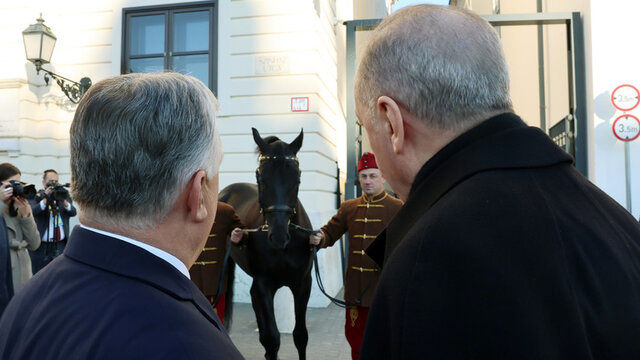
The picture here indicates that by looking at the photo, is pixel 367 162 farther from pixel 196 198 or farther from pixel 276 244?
pixel 196 198

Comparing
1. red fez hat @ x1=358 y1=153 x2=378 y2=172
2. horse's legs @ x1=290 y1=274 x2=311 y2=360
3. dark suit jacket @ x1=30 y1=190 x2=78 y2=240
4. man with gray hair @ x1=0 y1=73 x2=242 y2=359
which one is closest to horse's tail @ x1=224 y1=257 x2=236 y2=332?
horse's legs @ x1=290 y1=274 x2=311 y2=360

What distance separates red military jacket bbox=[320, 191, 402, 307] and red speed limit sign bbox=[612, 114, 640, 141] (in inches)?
131

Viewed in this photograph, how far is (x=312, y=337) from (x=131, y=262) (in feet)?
15.9

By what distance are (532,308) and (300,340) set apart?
3.68 m

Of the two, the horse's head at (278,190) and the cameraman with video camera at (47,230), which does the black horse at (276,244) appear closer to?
the horse's head at (278,190)

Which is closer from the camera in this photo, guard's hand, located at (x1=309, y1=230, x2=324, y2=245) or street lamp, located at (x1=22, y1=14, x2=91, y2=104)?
guard's hand, located at (x1=309, y1=230, x2=324, y2=245)

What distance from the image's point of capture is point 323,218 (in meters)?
6.91

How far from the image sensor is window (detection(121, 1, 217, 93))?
7.45 meters

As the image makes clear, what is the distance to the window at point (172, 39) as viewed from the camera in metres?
7.45

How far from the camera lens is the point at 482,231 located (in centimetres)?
73

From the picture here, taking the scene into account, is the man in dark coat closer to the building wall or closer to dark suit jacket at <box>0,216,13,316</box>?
dark suit jacket at <box>0,216,13,316</box>

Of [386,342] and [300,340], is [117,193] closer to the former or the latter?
[386,342]

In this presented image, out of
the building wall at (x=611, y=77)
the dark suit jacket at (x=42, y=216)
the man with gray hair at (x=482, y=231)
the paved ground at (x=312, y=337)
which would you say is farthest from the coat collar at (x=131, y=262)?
the building wall at (x=611, y=77)

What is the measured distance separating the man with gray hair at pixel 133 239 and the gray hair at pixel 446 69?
450 millimetres
